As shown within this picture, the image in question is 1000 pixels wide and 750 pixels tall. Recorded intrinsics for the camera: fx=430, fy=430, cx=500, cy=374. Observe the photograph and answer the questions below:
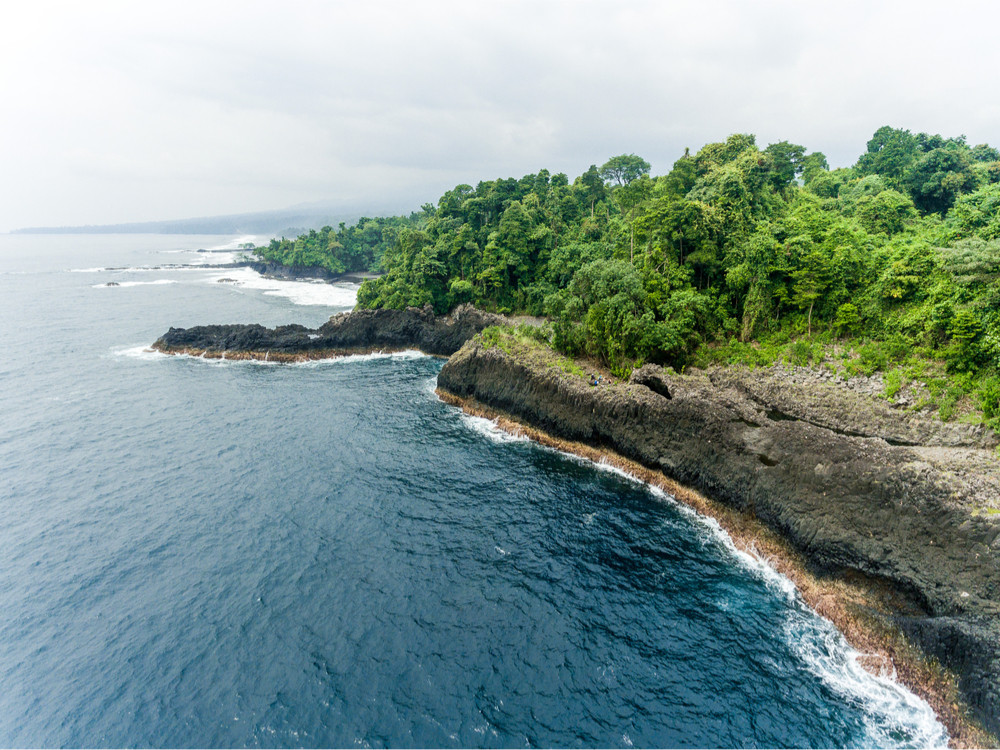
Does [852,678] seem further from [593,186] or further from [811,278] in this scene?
[593,186]

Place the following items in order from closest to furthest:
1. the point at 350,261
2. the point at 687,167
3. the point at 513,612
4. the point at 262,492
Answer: the point at 513,612
the point at 262,492
the point at 687,167
the point at 350,261

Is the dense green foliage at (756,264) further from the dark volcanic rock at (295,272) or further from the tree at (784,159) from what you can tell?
the dark volcanic rock at (295,272)

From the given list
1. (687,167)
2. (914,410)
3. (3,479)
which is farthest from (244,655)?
(687,167)

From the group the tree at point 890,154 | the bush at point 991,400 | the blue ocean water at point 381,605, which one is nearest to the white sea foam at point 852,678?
the blue ocean water at point 381,605

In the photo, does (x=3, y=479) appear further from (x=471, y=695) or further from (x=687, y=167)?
(x=687, y=167)

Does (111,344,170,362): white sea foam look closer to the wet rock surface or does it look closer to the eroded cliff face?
→ the eroded cliff face

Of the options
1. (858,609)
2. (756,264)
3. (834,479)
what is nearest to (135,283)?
(756,264)

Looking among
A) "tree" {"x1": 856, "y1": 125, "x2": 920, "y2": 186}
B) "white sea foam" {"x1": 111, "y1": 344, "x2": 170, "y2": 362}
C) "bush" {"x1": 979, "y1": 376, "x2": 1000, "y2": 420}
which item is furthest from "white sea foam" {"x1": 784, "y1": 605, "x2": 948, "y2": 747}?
"white sea foam" {"x1": 111, "y1": 344, "x2": 170, "y2": 362}
